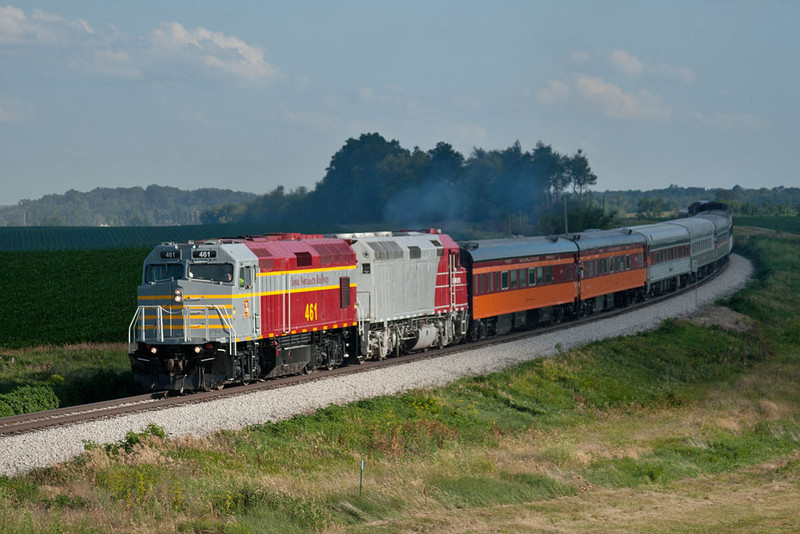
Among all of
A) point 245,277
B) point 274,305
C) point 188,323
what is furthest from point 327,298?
point 188,323

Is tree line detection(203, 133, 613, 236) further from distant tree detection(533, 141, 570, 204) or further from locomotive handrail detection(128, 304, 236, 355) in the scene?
locomotive handrail detection(128, 304, 236, 355)

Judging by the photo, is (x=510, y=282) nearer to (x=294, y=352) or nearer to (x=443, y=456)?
(x=294, y=352)

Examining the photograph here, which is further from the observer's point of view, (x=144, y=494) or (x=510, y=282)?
(x=510, y=282)

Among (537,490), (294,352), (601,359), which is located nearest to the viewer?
(537,490)

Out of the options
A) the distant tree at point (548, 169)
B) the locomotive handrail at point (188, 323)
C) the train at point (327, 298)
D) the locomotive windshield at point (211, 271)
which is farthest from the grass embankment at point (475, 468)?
the distant tree at point (548, 169)

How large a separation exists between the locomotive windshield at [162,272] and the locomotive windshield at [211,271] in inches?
14.1

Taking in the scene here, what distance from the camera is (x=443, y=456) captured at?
832 inches

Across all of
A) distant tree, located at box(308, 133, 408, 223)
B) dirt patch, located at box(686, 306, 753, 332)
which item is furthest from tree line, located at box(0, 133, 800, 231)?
dirt patch, located at box(686, 306, 753, 332)

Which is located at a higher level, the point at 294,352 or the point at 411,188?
the point at 411,188

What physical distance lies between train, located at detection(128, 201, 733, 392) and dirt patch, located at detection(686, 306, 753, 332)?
21.3 ft

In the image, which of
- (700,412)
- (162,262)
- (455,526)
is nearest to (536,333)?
(700,412)

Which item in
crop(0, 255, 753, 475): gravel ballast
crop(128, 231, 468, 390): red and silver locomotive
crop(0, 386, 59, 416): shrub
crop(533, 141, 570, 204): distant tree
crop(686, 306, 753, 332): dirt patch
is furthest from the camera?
crop(533, 141, 570, 204): distant tree

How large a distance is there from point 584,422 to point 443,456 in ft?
28.6

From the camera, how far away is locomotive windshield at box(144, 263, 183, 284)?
82.8 feet
